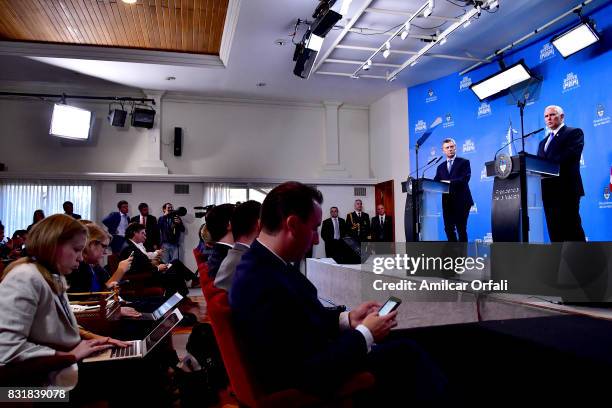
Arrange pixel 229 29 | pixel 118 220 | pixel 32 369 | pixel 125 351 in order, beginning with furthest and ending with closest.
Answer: pixel 118 220, pixel 229 29, pixel 125 351, pixel 32 369

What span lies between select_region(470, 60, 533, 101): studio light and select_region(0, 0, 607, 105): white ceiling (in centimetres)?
56

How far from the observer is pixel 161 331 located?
1.91 meters

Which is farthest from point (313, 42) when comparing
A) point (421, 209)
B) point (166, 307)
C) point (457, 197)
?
point (166, 307)

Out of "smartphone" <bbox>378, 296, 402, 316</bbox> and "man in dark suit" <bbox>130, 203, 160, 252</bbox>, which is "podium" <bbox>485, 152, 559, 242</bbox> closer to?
"smartphone" <bbox>378, 296, 402, 316</bbox>

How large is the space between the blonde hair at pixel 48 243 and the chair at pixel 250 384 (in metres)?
0.68

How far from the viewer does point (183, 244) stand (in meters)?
8.90

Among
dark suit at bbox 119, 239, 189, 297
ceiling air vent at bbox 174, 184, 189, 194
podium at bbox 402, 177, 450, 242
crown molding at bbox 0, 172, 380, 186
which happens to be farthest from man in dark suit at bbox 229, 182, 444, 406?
ceiling air vent at bbox 174, 184, 189, 194

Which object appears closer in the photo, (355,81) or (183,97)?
(355,81)

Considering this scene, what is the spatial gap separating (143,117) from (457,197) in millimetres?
5988

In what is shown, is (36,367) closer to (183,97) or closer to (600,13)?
(600,13)

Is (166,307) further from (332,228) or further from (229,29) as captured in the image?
(332,228)

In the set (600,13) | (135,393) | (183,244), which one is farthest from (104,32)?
(600,13)

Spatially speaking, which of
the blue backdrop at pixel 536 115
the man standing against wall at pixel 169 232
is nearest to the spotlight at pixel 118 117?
the man standing against wall at pixel 169 232

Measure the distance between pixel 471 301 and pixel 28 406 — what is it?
2.64 meters
